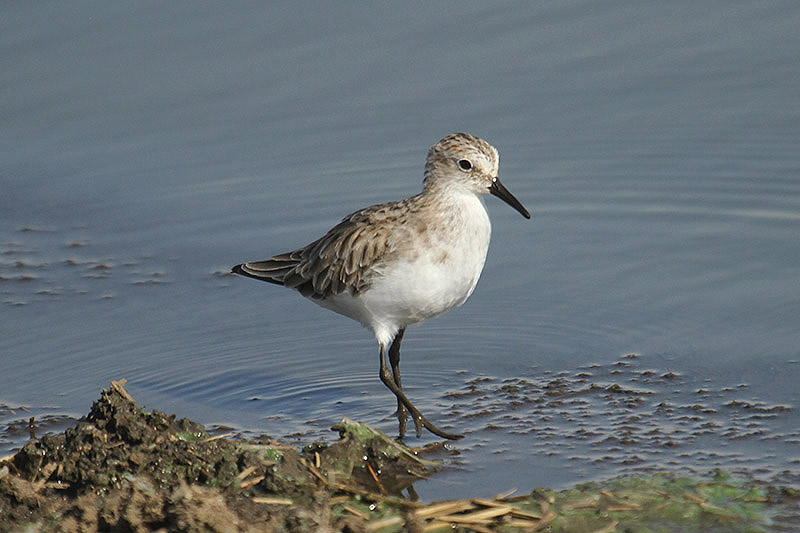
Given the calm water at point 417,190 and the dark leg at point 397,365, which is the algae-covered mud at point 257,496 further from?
the dark leg at point 397,365

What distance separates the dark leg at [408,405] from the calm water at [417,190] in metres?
0.12

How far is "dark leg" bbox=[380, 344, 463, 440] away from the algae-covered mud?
0.86 meters

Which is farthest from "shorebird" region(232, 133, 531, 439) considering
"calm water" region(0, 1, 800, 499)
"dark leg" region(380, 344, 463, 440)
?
"calm water" region(0, 1, 800, 499)

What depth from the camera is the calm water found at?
6.54 m

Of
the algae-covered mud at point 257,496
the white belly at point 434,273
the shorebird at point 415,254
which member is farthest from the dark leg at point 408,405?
the algae-covered mud at point 257,496

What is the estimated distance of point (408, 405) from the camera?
21.1 ft

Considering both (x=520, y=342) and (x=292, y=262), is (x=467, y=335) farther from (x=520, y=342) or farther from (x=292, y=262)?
(x=292, y=262)

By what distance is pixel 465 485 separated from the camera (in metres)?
5.52

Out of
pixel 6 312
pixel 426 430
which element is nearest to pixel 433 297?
pixel 426 430

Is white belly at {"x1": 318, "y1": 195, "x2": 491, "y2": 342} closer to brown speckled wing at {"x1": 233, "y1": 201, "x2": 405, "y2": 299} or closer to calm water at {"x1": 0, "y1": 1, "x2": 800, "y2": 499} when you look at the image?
brown speckled wing at {"x1": 233, "y1": 201, "x2": 405, "y2": 299}

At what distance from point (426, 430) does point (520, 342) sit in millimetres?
1206

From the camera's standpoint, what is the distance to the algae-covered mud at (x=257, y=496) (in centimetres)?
455

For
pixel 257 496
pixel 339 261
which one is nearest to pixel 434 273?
pixel 339 261

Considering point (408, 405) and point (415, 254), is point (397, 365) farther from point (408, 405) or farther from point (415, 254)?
point (415, 254)
